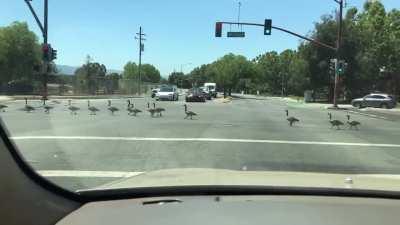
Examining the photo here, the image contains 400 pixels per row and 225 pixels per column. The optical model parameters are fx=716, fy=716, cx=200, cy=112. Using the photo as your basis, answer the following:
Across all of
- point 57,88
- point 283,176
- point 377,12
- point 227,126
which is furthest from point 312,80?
point 283,176

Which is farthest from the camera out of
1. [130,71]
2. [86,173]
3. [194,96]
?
[130,71]

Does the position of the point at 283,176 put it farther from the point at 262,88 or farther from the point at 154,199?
the point at 262,88

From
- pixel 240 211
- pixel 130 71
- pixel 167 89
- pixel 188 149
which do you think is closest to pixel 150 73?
pixel 130 71

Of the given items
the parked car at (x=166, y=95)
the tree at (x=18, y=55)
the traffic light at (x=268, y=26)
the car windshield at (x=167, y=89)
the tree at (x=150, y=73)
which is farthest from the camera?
the tree at (x=150, y=73)

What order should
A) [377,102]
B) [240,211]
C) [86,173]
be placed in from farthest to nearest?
[377,102]
[86,173]
[240,211]

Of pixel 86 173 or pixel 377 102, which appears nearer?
pixel 86 173

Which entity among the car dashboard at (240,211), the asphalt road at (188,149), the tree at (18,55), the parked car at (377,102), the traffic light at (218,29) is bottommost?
the parked car at (377,102)

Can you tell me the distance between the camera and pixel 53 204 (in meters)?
3.32

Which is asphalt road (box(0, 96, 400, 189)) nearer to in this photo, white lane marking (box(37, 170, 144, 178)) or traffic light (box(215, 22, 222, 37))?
white lane marking (box(37, 170, 144, 178))

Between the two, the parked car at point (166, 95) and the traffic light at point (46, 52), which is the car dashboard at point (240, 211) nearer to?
the traffic light at point (46, 52)

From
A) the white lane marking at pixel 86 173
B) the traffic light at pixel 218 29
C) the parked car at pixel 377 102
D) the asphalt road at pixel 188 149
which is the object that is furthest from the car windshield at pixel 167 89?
the white lane marking at pixel 86 173

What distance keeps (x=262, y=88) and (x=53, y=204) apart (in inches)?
5794

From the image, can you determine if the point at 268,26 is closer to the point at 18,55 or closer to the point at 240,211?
the point at 18,55

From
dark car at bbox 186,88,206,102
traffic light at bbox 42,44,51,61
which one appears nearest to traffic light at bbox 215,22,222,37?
dark car at bbox 186,88,206,102
